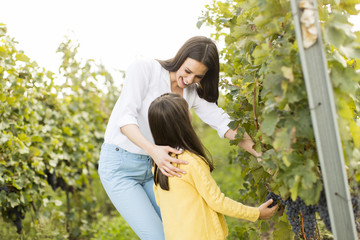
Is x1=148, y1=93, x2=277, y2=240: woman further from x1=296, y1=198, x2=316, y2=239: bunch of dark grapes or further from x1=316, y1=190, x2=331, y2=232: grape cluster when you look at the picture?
x1=316, y1=190, x2=331, y2=232: grape cluster

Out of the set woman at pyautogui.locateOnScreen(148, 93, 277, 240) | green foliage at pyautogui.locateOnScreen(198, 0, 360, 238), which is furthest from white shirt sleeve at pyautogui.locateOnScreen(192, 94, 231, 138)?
green foliage at pyautogui.locateOnScreen(198, 0, 360, 238)

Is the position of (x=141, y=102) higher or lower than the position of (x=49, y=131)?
higher

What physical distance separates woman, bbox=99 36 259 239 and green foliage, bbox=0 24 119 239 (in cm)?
145

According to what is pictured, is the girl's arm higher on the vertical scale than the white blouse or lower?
lower

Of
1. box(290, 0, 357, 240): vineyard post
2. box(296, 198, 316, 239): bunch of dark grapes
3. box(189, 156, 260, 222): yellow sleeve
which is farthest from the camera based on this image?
box(189, 156, 260, 222): yellow sleeve

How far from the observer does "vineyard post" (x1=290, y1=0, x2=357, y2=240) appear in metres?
1.33

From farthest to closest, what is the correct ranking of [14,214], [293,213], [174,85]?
[14,214]
[174,85]
[293,213]

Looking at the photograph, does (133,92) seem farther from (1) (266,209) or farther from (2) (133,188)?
(1) (266,209)

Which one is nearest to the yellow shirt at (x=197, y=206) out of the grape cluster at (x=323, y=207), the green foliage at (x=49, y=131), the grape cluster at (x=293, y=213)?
the grape cluster at (x=293, y=213)

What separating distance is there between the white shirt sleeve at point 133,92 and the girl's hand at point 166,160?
26 cm

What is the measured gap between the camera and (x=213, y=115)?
2.63 meters

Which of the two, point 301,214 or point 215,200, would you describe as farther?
point 215,200

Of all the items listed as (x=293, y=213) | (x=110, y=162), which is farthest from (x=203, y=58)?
(x=293, y=213)

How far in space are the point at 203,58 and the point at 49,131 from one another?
2.81 metres
